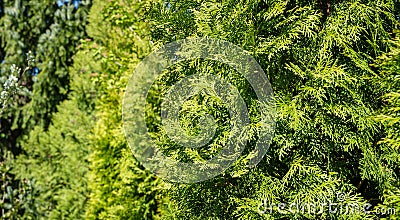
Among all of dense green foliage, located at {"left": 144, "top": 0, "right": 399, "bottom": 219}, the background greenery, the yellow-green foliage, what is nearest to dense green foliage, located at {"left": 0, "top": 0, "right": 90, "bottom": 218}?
the yellow-green foliage

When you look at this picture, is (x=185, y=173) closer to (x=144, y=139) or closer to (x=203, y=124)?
(x=203, y=124)

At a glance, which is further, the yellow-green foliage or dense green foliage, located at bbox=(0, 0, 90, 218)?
dense green foliage, located at bbox=(0, 0, 90, 218)

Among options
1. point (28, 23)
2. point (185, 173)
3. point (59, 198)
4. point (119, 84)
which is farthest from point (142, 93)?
point (28, 23)

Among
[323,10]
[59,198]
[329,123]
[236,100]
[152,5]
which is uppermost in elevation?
[152,5]

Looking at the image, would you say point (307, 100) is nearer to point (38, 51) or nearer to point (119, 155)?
point (119, 155)

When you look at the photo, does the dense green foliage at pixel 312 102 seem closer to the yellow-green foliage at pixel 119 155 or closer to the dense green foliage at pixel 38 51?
the yellow-green foliage at pixel 119 155

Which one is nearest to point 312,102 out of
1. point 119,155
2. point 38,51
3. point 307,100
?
point 307,100

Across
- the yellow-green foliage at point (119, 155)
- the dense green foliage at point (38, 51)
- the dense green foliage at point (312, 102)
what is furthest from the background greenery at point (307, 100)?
the dense green foliage at point (38, 51)

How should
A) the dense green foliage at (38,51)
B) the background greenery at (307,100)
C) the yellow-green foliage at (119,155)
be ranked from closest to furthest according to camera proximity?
1. the background greenery at (307,100)
2. the yellow-green foliage at (119,155)
3. the dense green foliage at (38,51)

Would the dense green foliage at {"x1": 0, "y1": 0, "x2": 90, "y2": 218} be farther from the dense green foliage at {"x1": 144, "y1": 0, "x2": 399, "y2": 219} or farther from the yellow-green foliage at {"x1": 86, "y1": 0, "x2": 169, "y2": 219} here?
the dense green foliage at {"x1": 144, "y1": 0, "x2": 399, "y2": 219}

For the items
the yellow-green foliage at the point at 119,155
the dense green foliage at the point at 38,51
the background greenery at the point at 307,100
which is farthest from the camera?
the dense green foliage at the point at 38,51

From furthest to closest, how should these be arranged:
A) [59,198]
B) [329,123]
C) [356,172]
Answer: [59,198], [356,172], [329,123]
